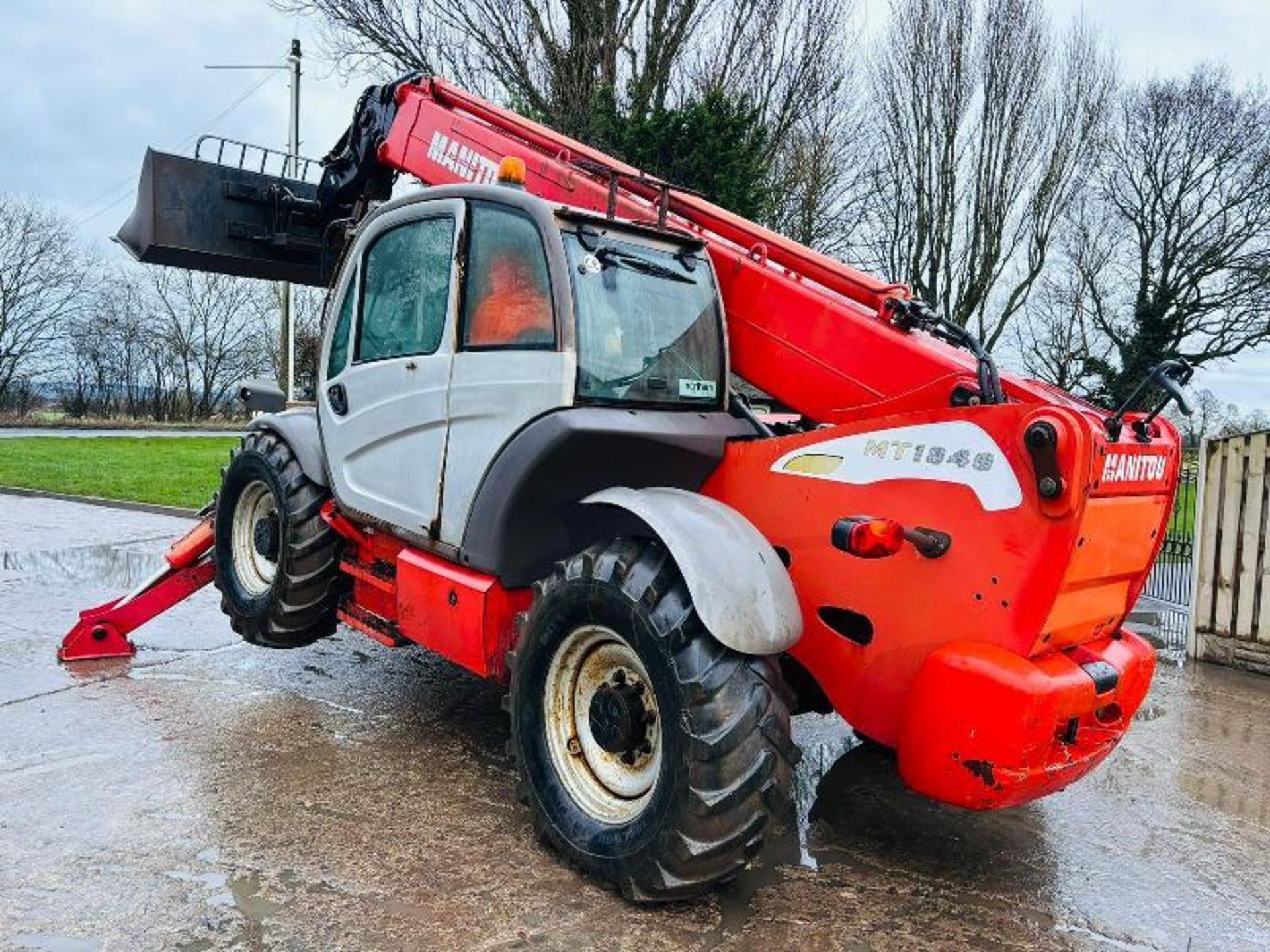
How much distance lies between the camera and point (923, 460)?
9.86 feet

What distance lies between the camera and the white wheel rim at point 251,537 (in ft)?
17.5

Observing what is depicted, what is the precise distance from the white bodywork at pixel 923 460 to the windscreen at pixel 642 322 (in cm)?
65

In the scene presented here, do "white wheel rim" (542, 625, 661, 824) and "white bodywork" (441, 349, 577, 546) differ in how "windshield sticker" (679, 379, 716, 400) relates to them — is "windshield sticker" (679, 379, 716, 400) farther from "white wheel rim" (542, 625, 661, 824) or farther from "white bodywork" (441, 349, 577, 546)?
"white wheel rim" (542, 625, 661, 824)

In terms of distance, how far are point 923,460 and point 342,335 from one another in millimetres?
2979

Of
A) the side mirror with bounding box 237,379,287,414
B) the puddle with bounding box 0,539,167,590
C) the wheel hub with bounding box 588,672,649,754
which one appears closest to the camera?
the wheel hub with bounding box 588,672,649,754

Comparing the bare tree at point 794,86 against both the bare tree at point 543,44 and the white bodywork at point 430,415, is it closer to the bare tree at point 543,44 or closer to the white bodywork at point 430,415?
the bare tree at point 543,44

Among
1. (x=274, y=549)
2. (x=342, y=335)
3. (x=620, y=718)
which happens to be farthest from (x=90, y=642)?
(x=620, y=718)

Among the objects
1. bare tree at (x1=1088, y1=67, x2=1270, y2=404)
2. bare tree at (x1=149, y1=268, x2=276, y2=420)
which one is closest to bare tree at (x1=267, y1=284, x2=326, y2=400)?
bare tree at (x1=149, y1=268, x2=276, y2=420)

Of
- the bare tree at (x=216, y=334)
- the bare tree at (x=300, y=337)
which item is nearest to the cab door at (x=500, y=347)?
the bare tree at (x=300, y=337)

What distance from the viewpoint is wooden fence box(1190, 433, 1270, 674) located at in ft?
22.5

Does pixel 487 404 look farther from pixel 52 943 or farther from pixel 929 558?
pixel 52 943

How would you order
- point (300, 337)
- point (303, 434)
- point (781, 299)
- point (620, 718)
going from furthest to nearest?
point (300, 337) → point (303, 434) → point (781, 299) → point (620, 718)

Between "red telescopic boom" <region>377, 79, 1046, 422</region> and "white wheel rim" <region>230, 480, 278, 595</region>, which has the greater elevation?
"red telescopic boom" <region>377, 79, 1046, 422</region>

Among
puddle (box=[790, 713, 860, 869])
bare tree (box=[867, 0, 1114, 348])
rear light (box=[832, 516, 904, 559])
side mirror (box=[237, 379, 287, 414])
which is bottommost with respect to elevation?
puddle (box=[790, 713, 860, 869])
